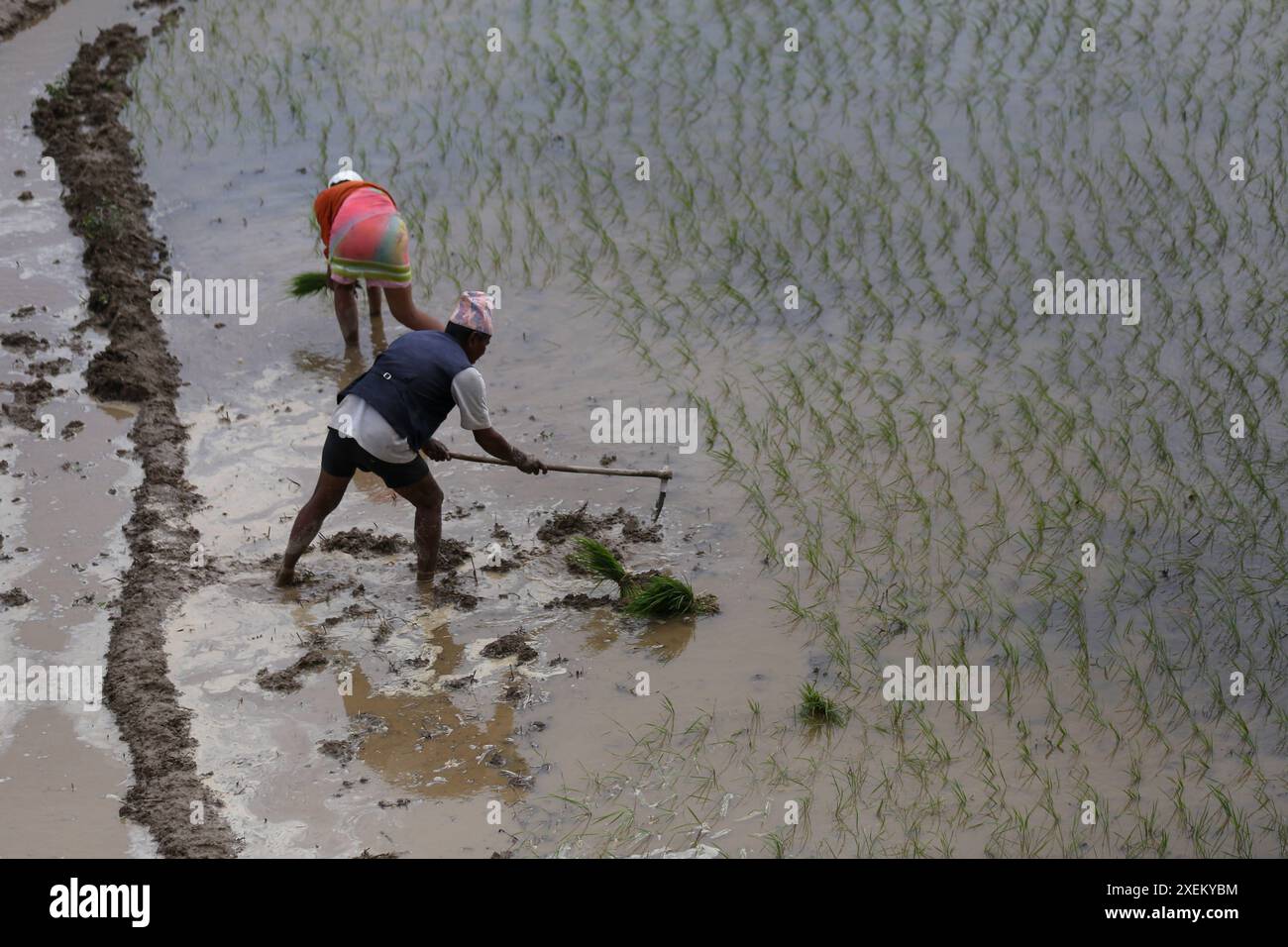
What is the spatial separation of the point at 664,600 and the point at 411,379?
3.98 feet

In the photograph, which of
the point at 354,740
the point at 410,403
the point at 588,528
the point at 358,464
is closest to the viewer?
the point at 354,740

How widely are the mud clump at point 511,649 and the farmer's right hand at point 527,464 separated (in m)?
0.63

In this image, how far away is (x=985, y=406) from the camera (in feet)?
21.0

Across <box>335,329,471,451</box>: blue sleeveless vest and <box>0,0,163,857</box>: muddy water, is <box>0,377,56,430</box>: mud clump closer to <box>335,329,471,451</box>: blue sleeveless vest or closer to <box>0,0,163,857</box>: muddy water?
<box>0,0,163,857</box>: muddy water

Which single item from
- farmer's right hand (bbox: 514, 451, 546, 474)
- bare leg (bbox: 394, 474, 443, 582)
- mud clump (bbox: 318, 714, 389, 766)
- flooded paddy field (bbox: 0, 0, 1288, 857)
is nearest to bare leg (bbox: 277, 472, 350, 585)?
flooded paddy field (bbox: 0, 0, 1288, 857)

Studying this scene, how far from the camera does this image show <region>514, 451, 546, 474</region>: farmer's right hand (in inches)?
205

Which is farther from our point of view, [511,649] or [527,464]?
[527,464]

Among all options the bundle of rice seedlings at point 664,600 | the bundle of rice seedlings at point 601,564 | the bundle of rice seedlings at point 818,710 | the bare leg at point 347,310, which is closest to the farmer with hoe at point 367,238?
the bare leg at point 347,310

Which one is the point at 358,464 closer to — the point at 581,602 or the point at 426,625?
the point at 426,625

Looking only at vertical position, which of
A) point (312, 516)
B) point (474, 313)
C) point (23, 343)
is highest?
point (23, 343)

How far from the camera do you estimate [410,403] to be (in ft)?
16.2

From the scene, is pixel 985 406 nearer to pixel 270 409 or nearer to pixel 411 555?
pixel 411 555

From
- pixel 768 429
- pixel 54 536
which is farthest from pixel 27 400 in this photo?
pixel 768 429

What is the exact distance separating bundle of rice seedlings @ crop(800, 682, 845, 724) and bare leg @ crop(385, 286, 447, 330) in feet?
9.34
